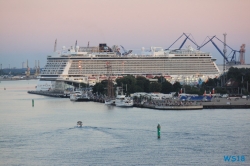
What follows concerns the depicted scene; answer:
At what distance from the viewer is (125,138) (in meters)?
16.9

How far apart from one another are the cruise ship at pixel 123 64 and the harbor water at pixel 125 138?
62.5 feet

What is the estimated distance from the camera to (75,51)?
4553 cm

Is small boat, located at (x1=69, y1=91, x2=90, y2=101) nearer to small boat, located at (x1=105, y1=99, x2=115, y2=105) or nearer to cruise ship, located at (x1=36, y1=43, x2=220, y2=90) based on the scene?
small boat, located at (x1=105, y1=99, x2=115, y2=105)

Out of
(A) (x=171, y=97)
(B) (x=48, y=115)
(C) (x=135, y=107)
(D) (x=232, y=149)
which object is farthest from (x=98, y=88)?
(D) (x=232, y=149)

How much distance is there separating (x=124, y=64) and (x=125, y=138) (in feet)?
91.8

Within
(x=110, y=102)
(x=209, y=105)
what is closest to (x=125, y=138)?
(x=209, y=105)

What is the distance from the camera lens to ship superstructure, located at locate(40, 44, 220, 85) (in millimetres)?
43469

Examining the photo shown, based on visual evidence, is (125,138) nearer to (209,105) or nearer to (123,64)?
(209,105)

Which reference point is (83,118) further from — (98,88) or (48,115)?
(98,88)

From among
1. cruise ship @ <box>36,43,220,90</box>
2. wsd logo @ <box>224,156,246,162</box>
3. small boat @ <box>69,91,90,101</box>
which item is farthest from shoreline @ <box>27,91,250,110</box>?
cruise ship @ <box>36,43,220,90</box>

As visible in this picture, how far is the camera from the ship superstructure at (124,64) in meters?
43.5

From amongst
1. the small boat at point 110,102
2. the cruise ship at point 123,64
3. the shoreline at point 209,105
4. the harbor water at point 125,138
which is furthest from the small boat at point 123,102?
the cruise ship at point 123,64

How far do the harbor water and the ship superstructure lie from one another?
62.7 ft

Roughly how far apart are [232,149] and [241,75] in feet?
68.3
